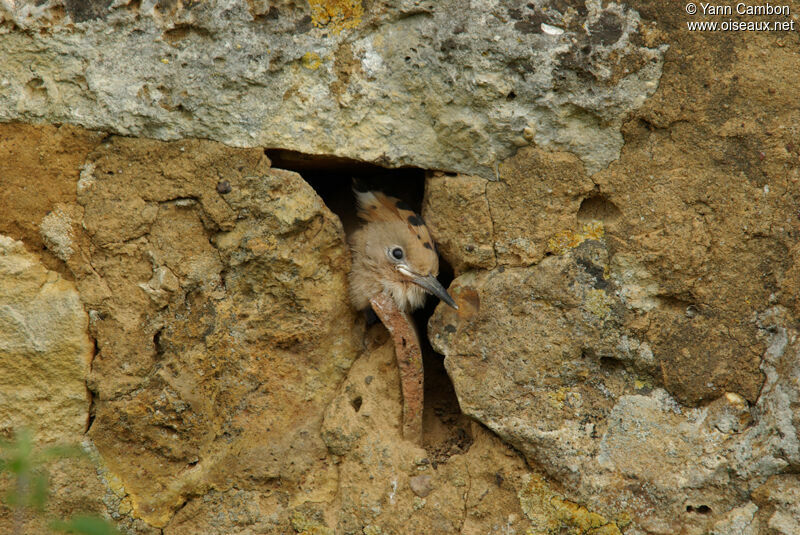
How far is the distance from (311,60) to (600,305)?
5.26 feet

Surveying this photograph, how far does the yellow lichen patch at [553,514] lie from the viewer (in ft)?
9.93

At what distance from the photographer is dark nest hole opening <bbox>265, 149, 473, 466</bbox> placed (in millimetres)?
3371

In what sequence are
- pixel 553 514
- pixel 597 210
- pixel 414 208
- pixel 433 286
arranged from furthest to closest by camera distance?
pixel 414 208 < pixel 433 286 < pixel 597 210 < pixel 553 514

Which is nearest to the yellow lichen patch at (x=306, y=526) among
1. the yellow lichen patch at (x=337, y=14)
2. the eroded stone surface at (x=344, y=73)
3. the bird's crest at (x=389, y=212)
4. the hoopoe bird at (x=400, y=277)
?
the hoopoe bird at (x=400, y=277)

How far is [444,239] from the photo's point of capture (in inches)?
132

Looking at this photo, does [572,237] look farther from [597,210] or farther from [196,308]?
[196,308]

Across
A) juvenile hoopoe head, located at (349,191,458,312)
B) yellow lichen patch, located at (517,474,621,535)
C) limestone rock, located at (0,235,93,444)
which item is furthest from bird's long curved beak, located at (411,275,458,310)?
limestone rock, located at (0,235,93,444)

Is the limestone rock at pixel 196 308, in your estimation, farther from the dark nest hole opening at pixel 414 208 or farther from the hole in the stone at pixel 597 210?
the hole in the stone at pixel 597 210

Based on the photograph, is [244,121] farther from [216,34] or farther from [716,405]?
[716,405]

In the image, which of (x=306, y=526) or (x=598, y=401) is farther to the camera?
(x=306, y=526)

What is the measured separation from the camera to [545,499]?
3.09 metres

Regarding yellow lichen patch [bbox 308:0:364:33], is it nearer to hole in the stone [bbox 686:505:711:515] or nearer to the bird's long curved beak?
the bird's long curved beak

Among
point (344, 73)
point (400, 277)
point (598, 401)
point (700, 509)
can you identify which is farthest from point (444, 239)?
point (700, 509)

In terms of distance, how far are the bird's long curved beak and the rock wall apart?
2.3 inches
